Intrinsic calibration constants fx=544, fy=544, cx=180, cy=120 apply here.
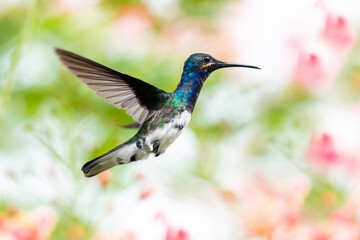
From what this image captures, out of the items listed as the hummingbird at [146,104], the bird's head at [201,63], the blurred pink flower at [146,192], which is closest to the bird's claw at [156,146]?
the hummingbird at [146,104]

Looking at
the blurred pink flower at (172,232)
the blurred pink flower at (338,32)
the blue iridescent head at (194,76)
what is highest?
the blurred pink flower at (338,32)

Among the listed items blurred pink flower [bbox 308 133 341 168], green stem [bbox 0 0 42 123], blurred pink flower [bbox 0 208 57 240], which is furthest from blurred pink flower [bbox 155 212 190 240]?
green stem [bbox 0 0 42 123]

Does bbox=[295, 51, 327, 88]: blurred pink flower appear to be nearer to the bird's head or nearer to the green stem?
the bird's head

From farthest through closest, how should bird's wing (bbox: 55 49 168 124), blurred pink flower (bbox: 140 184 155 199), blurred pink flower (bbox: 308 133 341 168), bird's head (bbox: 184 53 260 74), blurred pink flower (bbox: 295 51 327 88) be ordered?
blurred pink flower (bbox: 295 51 327 88), blurred pink flower (bbox: 308 133 341 168), blurred pink flower (bbox: 140 184 155 199), bird's head (bbox: 184 53 260 74), bird's wing (bbox: 55 49 168 124)

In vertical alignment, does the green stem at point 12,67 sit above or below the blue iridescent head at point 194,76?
below

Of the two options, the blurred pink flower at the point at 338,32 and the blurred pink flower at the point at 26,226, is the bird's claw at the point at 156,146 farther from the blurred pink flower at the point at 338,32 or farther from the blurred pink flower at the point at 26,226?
the blurred pink flower at the point at 338,32

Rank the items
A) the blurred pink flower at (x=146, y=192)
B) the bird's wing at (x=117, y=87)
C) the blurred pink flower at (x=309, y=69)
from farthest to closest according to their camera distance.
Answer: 1. the blurred pink flower at (x=309, y=69)
2. the blurred pink flower at (x=146, y=192)
3. the bird's wing at (x=117, y=87)
